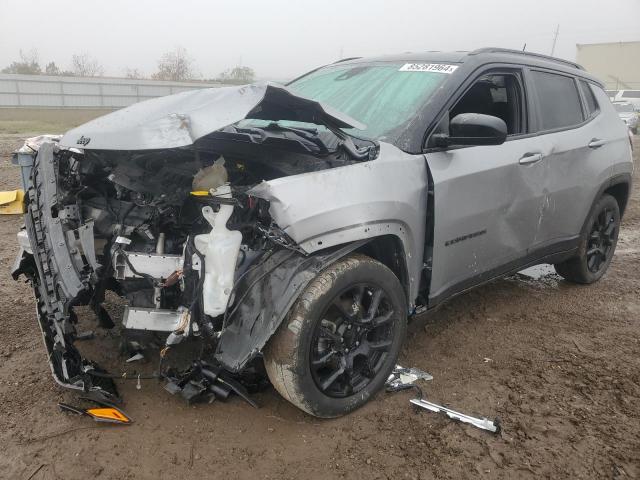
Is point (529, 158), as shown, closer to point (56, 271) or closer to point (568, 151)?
point (568, 151)

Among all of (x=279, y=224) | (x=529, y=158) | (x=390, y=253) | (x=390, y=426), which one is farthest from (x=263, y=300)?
(x=529, y=158)

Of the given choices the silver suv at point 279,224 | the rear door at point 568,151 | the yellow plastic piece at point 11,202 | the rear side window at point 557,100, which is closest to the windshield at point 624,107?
the rear door at point 568,151

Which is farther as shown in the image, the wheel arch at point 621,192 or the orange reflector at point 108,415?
the wheel arch at point 621,192

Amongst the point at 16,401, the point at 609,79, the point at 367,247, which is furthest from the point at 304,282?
the point at 609,79

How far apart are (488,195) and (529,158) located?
0.51 meters

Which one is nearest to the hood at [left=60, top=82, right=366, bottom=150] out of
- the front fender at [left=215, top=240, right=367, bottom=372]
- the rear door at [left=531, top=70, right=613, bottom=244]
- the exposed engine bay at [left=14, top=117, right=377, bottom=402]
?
the exposed engine bay at [left=14, top=117, right=377, bottom=402]

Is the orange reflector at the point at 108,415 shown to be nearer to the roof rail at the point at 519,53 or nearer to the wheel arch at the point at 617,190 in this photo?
the roof rail at the point at 519,53

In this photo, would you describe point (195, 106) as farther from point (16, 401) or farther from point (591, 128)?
point (591, 128)

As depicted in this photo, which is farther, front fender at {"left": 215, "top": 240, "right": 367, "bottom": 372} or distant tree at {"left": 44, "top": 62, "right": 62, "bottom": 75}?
distant tree at {"left": 44, "top": 62, "right": 62, "bottom": 75}

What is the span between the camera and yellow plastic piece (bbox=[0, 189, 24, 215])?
5613 millimetres

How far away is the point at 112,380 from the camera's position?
2881 mm

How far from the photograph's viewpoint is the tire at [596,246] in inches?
177

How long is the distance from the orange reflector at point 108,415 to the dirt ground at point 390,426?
5 centimetres

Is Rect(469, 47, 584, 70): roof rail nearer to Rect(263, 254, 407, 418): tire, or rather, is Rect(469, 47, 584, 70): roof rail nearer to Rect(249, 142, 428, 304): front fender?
Rect(249, 142, 428, 304): front fender
